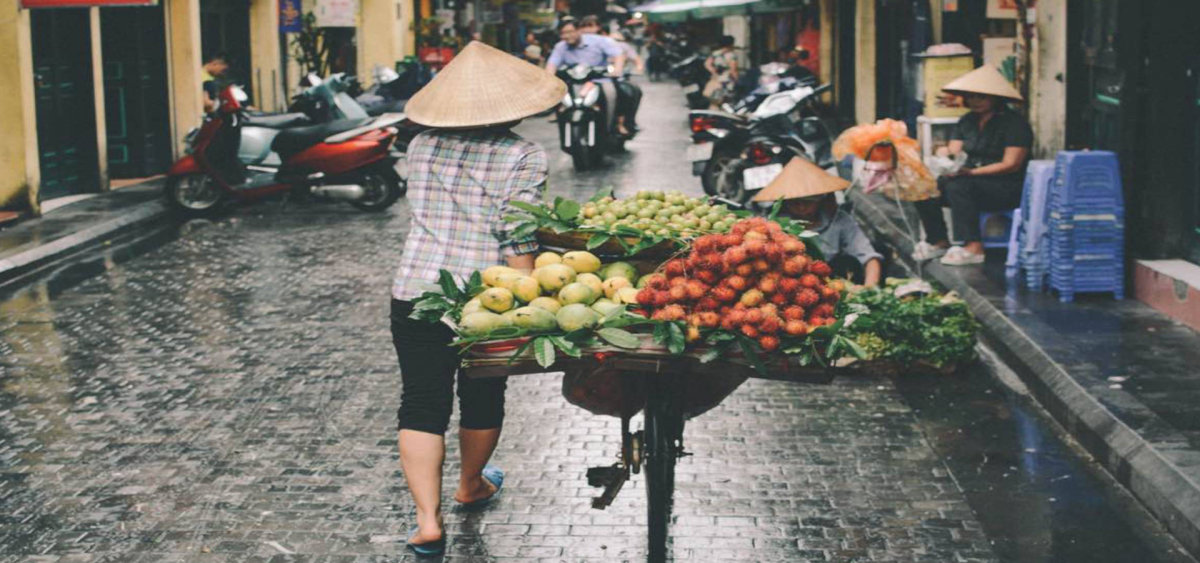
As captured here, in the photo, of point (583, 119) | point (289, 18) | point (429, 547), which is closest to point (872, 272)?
point (429, 547)

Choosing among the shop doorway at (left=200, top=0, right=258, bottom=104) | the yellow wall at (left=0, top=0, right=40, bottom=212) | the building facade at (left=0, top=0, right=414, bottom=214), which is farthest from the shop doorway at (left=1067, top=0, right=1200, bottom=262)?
the shop doorway at (left=200, top=0, right=258, bottom=104)

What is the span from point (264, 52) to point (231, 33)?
90 cm

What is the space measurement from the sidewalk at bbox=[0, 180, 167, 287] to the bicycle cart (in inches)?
297

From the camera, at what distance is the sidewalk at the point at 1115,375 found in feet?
19.3

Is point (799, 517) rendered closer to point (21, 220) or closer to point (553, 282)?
point (553, 282)

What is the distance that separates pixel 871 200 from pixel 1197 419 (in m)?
9.24

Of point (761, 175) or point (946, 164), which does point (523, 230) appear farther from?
point (761, 175)

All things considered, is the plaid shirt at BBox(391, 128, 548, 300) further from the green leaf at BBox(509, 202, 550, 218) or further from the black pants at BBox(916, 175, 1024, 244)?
the black pants at BBox(916, 175, 1024, 244)

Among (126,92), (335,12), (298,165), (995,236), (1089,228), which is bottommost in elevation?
(995,236)

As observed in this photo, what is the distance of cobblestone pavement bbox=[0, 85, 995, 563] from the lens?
215 inches

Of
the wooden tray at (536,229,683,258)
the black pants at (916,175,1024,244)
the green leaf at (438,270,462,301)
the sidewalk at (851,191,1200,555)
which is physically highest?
the wooden tray at (536,229,683,258)

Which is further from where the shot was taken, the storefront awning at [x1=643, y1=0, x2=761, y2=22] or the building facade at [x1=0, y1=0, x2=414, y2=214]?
the storefront awning at [x1=643, y1=0, x2=761, y2=22]

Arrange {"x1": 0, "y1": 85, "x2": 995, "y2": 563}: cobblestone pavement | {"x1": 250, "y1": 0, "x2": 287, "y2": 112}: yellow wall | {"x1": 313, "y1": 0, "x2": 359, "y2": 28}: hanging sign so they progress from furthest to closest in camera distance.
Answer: {"x1": 313, "y1": 0, "x2": 359, "y2": 28}: hanging sign
{"x1": 250, "y1": 0, "x2": 287, "y2": 112}: yellow wall
{"x1": 0, "y1": 85, "x2": 995, "y2": 563}: cobblestone pavement

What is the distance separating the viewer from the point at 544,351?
14.5ft
